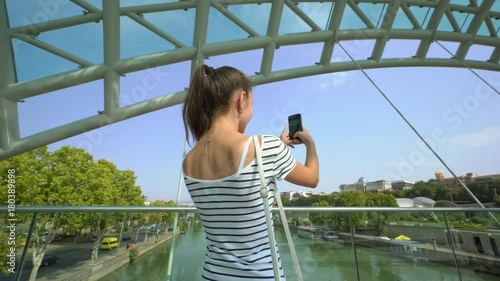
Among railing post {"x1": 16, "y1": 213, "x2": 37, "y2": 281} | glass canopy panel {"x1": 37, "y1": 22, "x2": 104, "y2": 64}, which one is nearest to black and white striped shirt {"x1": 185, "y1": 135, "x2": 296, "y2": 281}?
railing post {"x1": 16, "y1": 213, "x2": 37, "y2": 281}

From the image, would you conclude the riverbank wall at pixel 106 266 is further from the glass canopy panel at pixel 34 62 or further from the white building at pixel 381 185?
the white building at pixel 381 185

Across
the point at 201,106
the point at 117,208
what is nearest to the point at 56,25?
the point at 117,208

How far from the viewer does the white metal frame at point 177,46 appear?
5086mm

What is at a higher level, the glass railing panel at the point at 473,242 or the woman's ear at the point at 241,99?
the woman's ear at the point at 241,99

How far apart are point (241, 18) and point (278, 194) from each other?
734 cm

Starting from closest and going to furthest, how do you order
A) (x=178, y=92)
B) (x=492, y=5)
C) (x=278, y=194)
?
(x=278, y=194) → (x=178, y=92) → (x=492, y=5)

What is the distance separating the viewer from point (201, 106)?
104cm

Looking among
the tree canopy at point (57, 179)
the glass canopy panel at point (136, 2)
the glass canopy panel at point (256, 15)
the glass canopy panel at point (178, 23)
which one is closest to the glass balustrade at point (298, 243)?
the glass canopy panel at point (136, 2)

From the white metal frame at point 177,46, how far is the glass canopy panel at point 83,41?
0.23m

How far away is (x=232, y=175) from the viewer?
2.79 feet

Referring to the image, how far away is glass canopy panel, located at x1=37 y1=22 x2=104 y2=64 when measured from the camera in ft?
18.7

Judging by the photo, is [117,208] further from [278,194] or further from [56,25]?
[56,25]

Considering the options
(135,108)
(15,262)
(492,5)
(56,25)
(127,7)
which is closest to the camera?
(15,262)

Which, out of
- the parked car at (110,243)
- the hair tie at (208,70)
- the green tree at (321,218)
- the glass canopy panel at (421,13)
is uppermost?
the glass canopy panel at (421,13)
